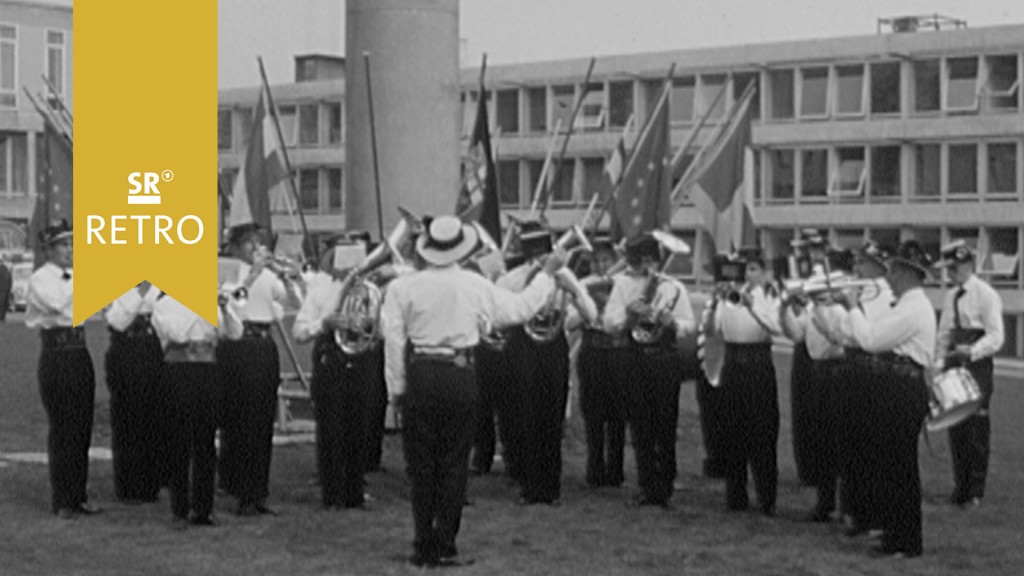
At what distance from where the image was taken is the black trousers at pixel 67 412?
14320 millimetres

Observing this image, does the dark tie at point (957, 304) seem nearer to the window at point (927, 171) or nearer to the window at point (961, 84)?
the window at point (961, 84)

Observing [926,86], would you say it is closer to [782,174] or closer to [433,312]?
[782,174]

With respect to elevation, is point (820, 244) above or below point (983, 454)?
above

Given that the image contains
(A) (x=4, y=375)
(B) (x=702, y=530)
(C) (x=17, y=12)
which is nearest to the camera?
(B) (x=702, y=530)

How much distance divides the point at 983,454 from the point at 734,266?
8.26ft

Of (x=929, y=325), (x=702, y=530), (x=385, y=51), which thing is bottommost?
(x=702, y=530)

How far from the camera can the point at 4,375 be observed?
2806 centimetres

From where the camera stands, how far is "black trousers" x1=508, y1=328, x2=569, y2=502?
1573 centimetres

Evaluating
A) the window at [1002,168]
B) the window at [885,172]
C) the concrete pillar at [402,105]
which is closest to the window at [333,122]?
the window at [885,172]

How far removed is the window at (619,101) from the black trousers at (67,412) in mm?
49012

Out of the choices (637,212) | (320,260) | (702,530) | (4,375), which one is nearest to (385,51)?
(637,212)

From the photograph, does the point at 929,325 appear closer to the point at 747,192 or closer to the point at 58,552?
the point at 58,552

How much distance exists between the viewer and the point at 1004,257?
5469 cm

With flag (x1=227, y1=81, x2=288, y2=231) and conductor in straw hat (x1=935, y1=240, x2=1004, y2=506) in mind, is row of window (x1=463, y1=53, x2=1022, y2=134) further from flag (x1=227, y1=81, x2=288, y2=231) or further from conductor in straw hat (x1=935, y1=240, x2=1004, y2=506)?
conductor in straw hat (x1=935, y1=240, x2=1004, y2=506)
